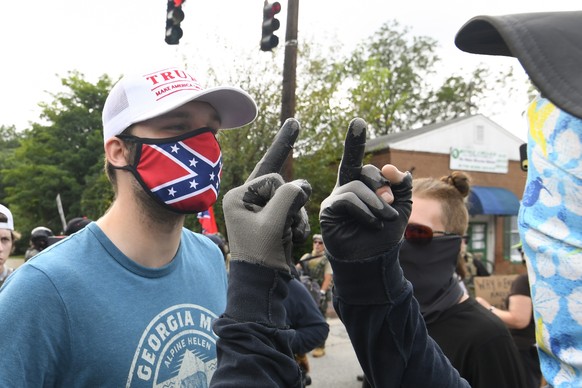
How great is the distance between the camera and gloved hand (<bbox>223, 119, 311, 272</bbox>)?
1201 mm

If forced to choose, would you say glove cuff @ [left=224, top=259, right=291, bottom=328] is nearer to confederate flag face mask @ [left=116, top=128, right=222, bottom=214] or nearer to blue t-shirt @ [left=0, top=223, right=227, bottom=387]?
blue t-shirt @ [left=0, top=223, right=227, bottom=387]

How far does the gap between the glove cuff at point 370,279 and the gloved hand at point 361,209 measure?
2 cm

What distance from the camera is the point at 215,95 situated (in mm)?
2008

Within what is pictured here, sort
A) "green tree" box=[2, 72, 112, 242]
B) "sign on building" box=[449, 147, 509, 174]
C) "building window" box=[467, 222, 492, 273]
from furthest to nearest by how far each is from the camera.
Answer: "green tree" box=[2, 72, 112, 242] < "building window" box=[467, 222, 492, 273] < "sign on building" box=[449, 147, 509, 174]

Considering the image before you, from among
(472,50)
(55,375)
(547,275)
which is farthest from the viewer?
(55,375)

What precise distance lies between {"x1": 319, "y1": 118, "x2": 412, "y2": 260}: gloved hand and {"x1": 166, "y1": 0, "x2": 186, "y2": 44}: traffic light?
8.36m

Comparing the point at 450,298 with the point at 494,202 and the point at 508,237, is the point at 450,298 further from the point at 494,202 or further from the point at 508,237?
the point at 508,237

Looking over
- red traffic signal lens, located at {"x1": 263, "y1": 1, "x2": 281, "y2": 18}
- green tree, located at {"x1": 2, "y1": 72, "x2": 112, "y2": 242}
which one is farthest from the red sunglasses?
green tree, located at {"x1": 2, "y1": 72, "x2": 112, "y2": 242}

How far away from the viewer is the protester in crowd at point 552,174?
792 millimetres

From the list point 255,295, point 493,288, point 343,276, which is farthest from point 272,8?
point 255,295

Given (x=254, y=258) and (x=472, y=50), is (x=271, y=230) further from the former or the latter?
Result: (x=472, y=50)

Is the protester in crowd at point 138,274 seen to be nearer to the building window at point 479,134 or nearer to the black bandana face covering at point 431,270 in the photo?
the black bandana face covering at point 431,270

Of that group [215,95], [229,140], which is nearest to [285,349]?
[215,95]

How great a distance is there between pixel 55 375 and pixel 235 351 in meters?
0.74
